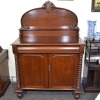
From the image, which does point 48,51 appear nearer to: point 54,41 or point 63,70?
point 54,41

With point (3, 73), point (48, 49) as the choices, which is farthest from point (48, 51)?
point (3, 73)

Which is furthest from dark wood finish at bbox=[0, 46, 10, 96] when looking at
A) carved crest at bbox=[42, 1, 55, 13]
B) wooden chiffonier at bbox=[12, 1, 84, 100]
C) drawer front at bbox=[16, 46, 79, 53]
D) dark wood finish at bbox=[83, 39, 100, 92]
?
dark wood finish at bbox=[83, 39, 100, 92]

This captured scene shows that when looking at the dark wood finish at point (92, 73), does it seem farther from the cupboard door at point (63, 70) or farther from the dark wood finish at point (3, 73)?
the dark wood finish at point (3, 73)

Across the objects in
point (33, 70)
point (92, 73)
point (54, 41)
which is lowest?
point (92, 73)

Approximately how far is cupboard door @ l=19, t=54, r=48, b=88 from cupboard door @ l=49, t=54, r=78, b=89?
9cm

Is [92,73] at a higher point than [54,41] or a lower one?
lower

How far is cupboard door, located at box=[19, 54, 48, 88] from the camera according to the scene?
207 centimetres

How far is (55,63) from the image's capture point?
6.83ft

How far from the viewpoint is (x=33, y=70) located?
2131 mm

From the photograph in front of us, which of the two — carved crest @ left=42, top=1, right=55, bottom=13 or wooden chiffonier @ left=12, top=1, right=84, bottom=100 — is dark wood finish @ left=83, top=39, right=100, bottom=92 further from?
carved crest @ left=42, top=1, right=55, bottom=13

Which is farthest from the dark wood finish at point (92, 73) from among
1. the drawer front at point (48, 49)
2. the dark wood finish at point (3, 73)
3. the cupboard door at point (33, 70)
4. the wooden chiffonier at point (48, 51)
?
the dark wood finish at point (3, 73)

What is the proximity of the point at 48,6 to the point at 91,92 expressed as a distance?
155cm

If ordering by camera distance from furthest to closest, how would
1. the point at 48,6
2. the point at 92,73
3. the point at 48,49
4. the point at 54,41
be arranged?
the point at 92,73 < the point at 48,6 < the point at 54,41 < the point at 48,49

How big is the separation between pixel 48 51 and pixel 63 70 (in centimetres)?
37
